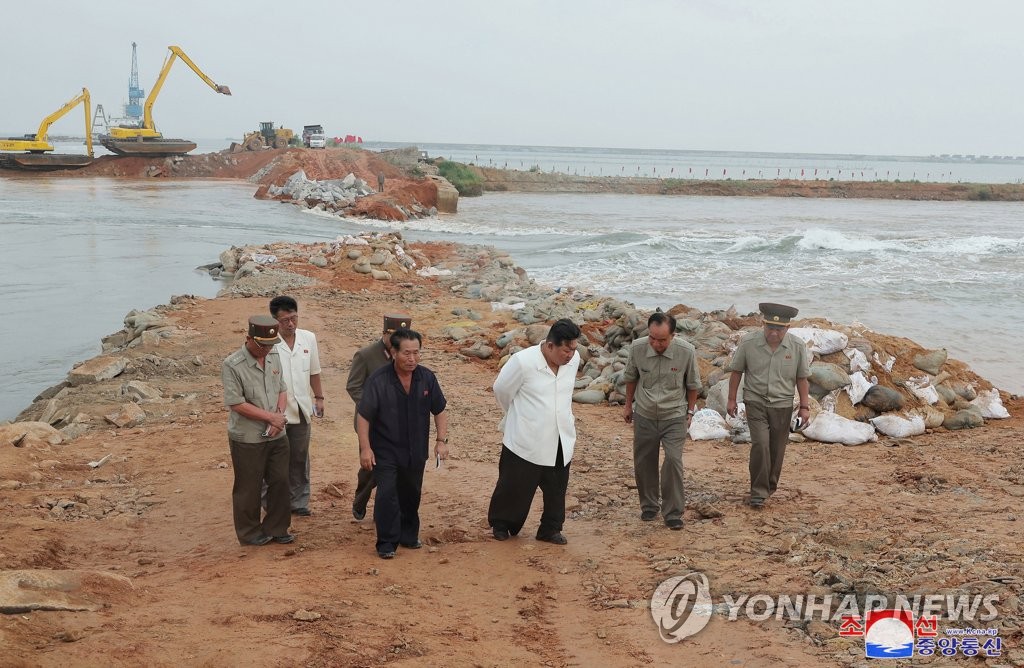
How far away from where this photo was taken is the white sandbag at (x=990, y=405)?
9.66 m

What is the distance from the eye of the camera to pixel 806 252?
31.6 metres

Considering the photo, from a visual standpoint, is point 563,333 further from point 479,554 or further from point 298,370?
point 298,370

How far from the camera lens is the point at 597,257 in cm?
2977

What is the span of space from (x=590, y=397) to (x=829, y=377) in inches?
111

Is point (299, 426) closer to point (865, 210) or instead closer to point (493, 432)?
point (493, 432)

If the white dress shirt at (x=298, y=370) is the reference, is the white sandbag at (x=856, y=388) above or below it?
below

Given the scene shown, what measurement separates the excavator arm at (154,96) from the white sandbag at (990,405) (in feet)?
209

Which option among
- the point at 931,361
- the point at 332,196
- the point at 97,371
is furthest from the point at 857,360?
the point at 332,196

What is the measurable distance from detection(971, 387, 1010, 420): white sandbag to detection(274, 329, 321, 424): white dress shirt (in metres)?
7.34

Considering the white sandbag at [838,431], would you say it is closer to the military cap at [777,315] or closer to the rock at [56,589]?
the military cap at [777,315]

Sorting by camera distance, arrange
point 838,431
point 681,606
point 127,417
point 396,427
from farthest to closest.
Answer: point 127,417, point 838,431, point 396,427, point 681,606

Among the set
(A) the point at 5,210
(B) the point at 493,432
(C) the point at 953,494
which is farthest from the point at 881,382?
(A) the point at 5,210

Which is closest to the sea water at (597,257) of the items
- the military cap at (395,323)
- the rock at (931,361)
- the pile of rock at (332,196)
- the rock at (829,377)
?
the pile of rock at (332,196)

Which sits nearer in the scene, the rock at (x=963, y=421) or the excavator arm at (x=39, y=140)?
the rock at (x=963, y=421)
